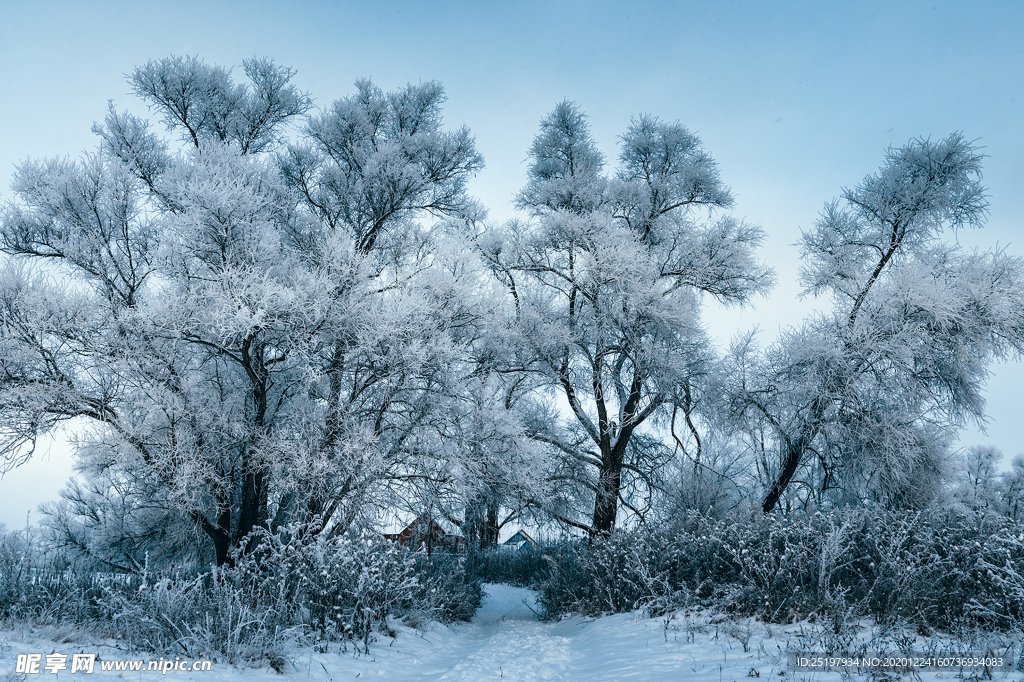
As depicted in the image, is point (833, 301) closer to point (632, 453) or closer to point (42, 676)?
point (632, 453)

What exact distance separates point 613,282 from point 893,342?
6046mm

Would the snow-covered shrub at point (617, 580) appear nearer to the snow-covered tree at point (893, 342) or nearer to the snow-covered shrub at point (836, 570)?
the snow-covered shrub at point (836, 570)

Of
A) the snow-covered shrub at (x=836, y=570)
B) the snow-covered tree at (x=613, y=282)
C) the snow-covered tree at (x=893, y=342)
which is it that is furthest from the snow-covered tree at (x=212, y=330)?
the snow-covered tree at (x=893, y=342)

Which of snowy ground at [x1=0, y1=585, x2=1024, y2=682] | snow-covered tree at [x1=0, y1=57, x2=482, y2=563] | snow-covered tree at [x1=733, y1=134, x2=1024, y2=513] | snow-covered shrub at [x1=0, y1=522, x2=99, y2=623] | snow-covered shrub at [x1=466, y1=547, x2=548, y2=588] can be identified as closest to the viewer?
snowy ground at [x1=0, y1=585, x2=1024, y2=682]

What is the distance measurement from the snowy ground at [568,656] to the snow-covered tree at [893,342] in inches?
306

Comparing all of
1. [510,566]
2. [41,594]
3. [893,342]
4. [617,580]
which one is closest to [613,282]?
[893,342]

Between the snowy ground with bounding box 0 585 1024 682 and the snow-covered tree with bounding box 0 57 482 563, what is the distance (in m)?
3.72

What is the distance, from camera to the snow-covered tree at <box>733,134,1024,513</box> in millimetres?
12445

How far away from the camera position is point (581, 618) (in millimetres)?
9672

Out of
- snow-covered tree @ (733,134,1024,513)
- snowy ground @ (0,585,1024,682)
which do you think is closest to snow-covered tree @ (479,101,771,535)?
snow-covered tree @ (733,134,1024,513)

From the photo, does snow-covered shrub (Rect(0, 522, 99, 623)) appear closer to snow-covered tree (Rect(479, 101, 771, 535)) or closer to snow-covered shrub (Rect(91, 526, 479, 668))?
snow-covered shrub (Rect(91, 526, 479, 668))

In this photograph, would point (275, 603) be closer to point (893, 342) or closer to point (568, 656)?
point (568, 656)

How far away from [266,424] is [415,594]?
4.28 meters

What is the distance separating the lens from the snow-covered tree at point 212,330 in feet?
28.8
